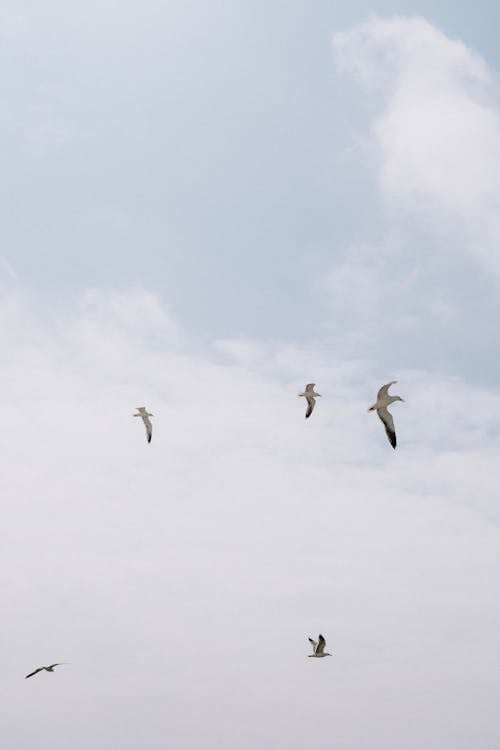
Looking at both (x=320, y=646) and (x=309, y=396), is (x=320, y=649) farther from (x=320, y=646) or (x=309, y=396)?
(x=309, y=396)

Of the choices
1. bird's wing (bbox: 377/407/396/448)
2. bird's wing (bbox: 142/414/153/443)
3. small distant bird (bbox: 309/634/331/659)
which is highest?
bird's wing (bbox: 142/414/153/443)

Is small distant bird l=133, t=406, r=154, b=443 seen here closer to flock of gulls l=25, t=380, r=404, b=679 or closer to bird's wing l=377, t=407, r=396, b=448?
flock of gulls l=25, t=380, r=404, b=679

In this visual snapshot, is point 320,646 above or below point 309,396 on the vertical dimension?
below

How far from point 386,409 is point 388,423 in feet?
3.97

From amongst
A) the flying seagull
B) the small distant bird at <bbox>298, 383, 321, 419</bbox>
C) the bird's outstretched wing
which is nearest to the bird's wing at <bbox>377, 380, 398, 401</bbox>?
the flying seagull

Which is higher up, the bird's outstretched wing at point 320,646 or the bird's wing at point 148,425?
the bird's wing at point 148,425

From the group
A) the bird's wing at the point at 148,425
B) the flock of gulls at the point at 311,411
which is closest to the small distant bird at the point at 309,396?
the flock of gulls at the point at 311,411

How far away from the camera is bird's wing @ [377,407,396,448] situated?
5669cm

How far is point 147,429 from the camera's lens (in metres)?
79.5

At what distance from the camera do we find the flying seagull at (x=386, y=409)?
55809 millimetres

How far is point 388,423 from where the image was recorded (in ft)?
188

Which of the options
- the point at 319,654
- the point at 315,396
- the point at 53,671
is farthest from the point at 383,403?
the point at 53,671

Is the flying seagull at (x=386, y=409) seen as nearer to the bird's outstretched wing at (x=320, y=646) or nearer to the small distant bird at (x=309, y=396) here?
the small distant bird at (x=309, y=396)

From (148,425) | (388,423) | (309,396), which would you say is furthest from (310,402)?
(148,425)
